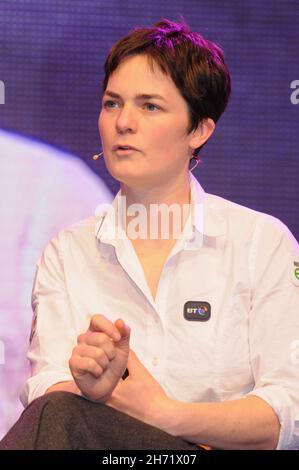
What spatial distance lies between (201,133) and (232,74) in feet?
2.28

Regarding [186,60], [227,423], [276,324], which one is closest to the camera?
[227,423]

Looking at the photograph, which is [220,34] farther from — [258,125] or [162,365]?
[162,365]

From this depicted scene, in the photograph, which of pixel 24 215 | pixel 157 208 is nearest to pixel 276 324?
pixel 157 208

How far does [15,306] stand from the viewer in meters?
2.71

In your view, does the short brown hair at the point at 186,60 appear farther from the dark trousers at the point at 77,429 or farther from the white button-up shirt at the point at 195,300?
the dark trousers at the point at 77,429

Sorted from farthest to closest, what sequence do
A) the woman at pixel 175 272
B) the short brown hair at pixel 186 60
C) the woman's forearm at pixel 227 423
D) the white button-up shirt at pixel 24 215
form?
the white button-up shirt at pixel 24 215, the short brown hair at pixel 186 60, the woman at pixel 175 272, the woman's forearm at pixel 227 423

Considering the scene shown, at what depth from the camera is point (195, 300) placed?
6.56 ft

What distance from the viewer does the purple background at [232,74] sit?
2748 millimetres

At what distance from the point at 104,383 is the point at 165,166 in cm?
57

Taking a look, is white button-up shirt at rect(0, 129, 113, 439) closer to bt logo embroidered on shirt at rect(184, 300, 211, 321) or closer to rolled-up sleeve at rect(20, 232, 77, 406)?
rolled-up sleeve at rect(20, 232, 77, 406)

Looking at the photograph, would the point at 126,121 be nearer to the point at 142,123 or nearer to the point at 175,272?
the point at 142,123

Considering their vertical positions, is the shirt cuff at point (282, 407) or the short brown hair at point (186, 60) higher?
the short brown hair at point (186, 60)

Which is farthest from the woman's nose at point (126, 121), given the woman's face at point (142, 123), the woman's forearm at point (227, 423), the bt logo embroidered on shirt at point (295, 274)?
the woman's forearm at point (227, 423)

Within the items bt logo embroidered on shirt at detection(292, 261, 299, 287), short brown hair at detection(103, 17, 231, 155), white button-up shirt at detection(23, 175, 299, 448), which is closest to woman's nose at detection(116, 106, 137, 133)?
short brown hair at detection(103, 17, 231, 155)
